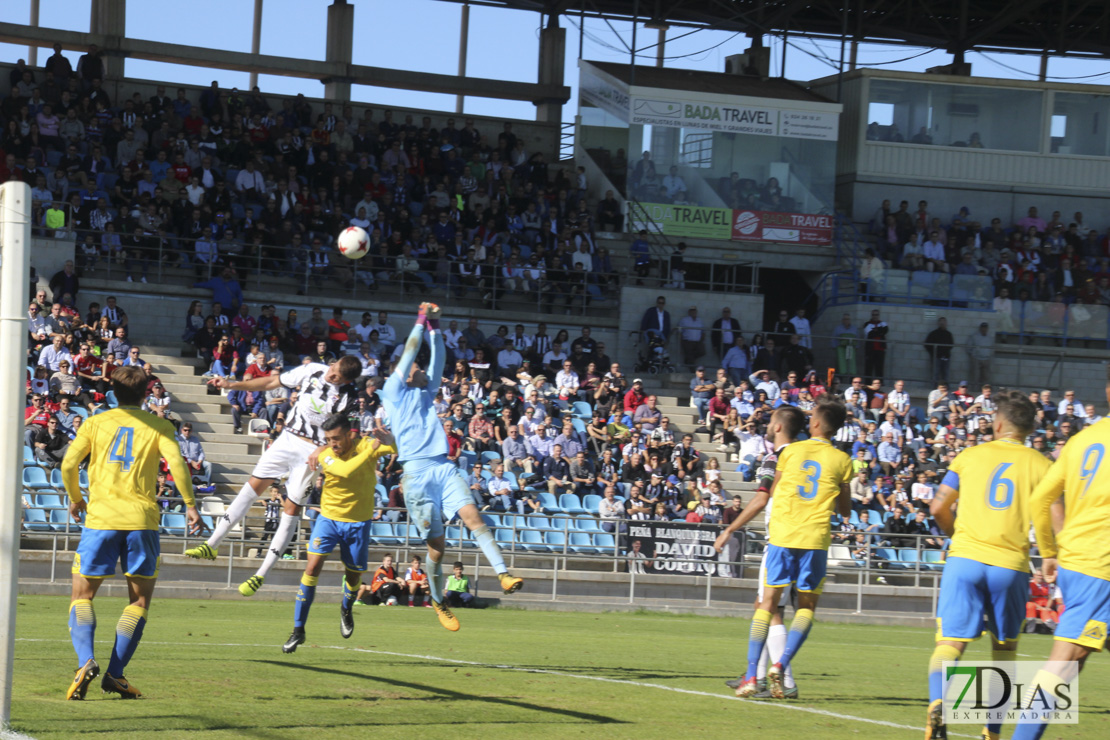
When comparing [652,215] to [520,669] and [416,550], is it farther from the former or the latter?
[520,669]

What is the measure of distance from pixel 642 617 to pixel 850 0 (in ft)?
80.4

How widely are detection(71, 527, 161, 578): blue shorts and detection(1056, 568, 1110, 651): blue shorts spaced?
5256 millimetres

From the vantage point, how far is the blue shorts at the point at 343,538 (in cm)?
1036

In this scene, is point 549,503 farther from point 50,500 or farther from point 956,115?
point 956,115

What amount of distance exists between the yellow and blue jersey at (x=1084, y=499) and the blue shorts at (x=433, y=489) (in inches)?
203

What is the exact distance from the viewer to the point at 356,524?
34.2 ft

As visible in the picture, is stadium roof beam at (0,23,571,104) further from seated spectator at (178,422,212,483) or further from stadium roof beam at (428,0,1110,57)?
seated spectator at (178,422,212,483)

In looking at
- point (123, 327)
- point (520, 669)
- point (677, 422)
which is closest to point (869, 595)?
point (677, 422)

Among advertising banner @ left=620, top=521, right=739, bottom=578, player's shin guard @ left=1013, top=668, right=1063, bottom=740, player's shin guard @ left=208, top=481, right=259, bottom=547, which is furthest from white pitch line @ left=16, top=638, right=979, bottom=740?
advertising banner @ left=620, top=521, right=739, bottom=578

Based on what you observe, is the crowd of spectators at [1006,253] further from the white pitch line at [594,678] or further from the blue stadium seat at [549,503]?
the white pitch line at [594,678]

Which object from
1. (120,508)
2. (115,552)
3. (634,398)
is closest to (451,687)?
(115,552)

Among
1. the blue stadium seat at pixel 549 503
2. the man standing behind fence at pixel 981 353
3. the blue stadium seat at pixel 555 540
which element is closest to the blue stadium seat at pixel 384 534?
the blue stadium seat at pixel 555 540

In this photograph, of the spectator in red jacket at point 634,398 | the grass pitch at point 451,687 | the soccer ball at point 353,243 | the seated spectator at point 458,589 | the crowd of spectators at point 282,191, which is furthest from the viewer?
the crowd of spectators at point 282,191

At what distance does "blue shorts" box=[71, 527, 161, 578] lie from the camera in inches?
306
